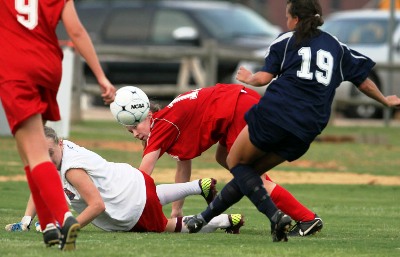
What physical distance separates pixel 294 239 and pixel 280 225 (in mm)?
555

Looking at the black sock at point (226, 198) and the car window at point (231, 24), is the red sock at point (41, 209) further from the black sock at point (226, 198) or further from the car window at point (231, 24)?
the car window at point (231, 24)

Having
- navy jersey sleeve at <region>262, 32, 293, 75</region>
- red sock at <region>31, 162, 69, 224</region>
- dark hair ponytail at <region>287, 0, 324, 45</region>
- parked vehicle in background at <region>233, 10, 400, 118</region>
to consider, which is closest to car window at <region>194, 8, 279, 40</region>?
parked vehicle in background at <region>233, 10, 400, 118</region>

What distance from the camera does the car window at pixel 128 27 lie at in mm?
25172

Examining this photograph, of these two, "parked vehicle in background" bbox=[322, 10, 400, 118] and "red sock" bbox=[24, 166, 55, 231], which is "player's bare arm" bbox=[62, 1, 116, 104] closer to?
"red sock" bbox=[24, 166, 55, 231]

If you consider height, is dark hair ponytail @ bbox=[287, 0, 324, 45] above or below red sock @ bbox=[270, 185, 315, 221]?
above

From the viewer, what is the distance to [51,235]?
7102 mm

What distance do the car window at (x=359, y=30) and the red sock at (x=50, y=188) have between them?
17183 mm

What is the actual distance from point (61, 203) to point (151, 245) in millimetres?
784

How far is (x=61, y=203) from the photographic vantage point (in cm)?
698

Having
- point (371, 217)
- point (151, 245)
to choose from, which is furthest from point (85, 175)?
point (371, 217)

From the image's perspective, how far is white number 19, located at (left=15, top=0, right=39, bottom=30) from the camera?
699cm

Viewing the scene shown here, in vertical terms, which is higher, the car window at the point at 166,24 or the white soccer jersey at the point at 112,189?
the white soccer jersey at the point at 112,189

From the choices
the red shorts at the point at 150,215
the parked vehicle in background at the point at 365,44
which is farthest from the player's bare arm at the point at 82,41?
the parked vehicle in background at the point at 365,44

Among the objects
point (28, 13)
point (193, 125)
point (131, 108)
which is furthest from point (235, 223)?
point (28, 13)
